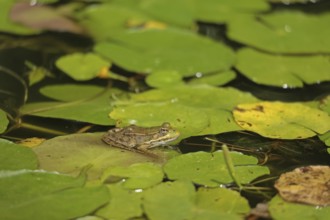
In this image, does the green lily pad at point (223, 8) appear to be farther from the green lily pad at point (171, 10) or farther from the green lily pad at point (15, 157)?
the green lily pad at point (15, 157)

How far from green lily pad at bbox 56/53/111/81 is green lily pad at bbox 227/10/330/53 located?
62 centimetres

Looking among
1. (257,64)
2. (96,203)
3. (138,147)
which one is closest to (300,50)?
(257,64)

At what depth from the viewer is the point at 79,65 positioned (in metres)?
2.77

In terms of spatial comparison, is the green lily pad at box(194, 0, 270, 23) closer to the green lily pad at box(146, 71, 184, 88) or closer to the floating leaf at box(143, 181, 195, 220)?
the green lily pad at box(146, 71, 184, 88)

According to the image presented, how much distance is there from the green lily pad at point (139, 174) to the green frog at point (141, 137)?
120mm

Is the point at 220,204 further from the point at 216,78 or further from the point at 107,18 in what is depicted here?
the point at 107,18

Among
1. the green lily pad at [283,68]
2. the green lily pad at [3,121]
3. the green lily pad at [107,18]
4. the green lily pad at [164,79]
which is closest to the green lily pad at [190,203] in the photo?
Answer: the green lily pad at [3,121]

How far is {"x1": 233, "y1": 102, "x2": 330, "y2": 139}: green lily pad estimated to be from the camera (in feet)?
7.50

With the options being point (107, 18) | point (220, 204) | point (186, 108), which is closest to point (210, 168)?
point (220, 204)

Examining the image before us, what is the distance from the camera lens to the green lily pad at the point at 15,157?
201 cm

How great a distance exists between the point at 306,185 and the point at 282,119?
0.43 m

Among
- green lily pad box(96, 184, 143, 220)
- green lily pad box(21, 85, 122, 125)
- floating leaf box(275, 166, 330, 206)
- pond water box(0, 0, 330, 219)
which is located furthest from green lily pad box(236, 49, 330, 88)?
green lily pad box(96, 184, 143, 220)

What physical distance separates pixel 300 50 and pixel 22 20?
3.99 feet

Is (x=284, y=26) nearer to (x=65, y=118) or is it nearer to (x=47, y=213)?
(x=65, y=118)
